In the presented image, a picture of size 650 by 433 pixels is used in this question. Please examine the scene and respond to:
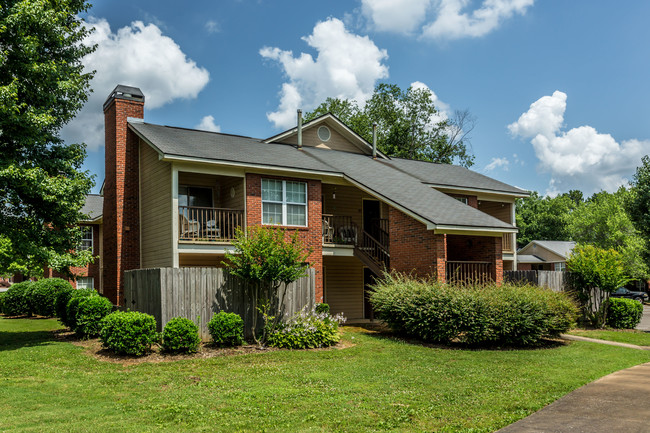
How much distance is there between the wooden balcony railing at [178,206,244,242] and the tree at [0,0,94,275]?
294 centimetres

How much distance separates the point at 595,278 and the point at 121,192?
1735 cm

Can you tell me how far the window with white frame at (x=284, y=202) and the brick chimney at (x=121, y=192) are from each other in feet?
15.9

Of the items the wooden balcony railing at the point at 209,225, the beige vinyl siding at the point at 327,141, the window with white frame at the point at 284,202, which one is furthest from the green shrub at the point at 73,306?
the beige vinyl siding at the point at 327,141

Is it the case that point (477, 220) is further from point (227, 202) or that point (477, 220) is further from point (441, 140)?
point (441, 140)

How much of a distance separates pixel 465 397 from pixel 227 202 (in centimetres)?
1242

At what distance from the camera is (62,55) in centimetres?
1566

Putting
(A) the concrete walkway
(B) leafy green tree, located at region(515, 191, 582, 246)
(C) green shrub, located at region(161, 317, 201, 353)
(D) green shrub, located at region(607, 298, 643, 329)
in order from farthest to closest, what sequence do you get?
(B) leafy green tree, located at region(515, 191, 582, 246) → (D) green shrub, located at region(607, 298, 643, 329) → (C) green shrub, located at region(161, 317, 201, 353) → (A) the concrete walkway

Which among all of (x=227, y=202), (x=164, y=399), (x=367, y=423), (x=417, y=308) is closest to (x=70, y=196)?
(x=227, y=202)

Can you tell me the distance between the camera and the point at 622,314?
19.4 m

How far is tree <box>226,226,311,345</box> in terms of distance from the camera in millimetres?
14023

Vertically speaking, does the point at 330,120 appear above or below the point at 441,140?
below

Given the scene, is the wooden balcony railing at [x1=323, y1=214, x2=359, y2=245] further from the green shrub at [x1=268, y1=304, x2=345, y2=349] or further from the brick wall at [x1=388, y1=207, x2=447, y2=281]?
the green shrub at [x1=268, y1=304, x2=345, y2=349]

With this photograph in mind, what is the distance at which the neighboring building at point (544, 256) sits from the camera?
46125mm

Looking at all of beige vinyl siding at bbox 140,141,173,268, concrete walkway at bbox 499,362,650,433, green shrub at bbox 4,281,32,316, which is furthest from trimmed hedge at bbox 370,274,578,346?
green shrub at bbox 4,281,32,316
